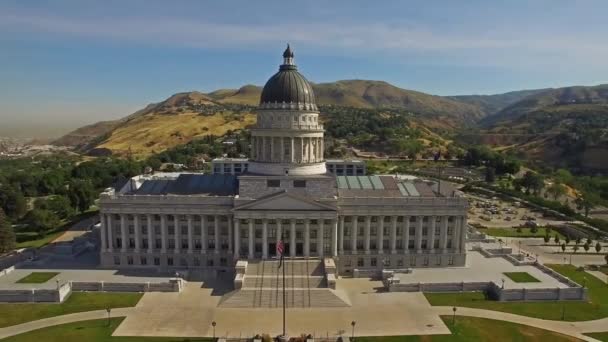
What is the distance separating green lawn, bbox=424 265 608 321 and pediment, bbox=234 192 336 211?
21.1 meters

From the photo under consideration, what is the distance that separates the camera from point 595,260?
82.9 m

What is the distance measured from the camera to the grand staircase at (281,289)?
62.4 m

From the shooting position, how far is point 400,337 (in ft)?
175

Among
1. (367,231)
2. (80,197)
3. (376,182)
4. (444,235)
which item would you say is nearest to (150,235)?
(367,231)

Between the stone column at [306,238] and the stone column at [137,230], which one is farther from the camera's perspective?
the stone column at [137,230]

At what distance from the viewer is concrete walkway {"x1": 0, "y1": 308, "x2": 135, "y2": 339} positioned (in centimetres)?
5435

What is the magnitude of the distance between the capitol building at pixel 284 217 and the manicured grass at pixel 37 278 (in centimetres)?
801

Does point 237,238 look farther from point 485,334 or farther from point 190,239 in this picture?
point 485,334

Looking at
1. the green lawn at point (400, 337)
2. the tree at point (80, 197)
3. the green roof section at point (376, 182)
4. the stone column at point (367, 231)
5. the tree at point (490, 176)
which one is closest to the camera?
the green lawn at point (400, 337)

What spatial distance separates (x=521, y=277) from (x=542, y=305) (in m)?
7.89

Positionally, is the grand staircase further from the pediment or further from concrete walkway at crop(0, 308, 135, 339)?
concrete walkway at crop(0, 308, 135, 339)

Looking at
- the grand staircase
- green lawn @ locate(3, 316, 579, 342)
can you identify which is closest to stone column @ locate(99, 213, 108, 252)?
green lawn @ locate(3, 316, 579, 342)

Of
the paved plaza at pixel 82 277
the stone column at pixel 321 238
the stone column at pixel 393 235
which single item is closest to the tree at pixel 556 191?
the stone column at pixel 393 235

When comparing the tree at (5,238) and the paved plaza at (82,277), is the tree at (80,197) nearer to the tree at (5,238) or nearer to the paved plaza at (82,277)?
the tree at (5,238)
